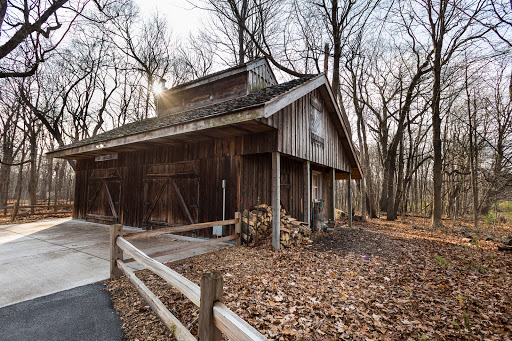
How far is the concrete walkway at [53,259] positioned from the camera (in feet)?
13.1

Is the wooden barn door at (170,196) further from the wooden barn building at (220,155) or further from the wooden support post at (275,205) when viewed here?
the wooden support post at (275,205)

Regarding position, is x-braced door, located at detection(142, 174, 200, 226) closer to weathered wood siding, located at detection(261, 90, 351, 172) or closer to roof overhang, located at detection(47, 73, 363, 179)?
roof overhang, located at detection(47, 73, 363, 179)

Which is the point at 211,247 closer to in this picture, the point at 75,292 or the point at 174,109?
the point at 75,292

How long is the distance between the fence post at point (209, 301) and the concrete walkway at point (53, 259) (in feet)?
11.1

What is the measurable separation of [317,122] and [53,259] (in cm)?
918

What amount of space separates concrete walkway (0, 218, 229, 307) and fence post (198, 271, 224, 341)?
3375 millimetres

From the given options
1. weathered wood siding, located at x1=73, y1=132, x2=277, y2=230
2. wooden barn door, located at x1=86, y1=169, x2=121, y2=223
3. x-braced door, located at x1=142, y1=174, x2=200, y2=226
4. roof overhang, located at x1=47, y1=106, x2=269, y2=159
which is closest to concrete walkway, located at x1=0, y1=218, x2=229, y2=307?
x-braced door, located at x1=142, y1=174, x2=200, y2=226

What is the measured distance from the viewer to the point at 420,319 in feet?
11.4

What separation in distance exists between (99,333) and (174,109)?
463 inches

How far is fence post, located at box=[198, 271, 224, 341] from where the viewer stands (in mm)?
1943

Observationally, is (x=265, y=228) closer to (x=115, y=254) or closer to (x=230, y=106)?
(x=230, y=106)

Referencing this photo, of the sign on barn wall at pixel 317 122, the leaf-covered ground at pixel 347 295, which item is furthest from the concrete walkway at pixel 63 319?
the sign on barn wall at pixel 317 122

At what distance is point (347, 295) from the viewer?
413cm

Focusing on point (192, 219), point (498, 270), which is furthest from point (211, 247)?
point (498, 270)
